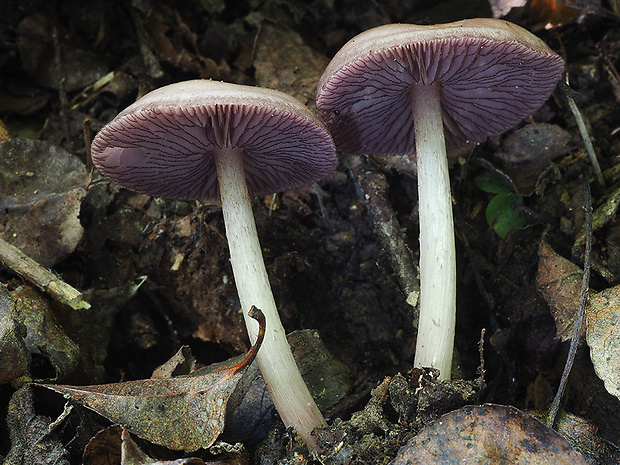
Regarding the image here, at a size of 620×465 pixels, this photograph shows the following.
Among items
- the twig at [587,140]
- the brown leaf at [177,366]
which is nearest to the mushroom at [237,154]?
the brown leaf at [177,366]

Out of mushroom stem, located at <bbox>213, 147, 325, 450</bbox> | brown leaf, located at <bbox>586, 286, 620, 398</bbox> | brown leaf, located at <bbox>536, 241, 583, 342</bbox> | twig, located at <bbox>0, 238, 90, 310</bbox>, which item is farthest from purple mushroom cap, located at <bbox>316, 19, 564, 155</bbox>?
twig, located at <bbox>0, 238, 90, 310</bbox>

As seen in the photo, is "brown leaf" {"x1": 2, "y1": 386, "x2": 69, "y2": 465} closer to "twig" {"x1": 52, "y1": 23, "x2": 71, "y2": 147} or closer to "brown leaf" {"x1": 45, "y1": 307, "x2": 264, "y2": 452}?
"brown leaf" {"x1": 45, "y1": 307, "x2": 264, "y2": 452}

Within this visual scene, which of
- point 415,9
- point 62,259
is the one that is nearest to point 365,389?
point 62,259

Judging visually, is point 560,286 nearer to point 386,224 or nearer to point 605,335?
point 605,335

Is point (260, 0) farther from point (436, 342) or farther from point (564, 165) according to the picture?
point (436, 342)

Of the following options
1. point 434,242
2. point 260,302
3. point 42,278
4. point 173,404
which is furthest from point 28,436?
point 434,242

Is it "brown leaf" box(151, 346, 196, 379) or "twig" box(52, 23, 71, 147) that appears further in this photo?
"twig" box(52, 23, 71, 147)

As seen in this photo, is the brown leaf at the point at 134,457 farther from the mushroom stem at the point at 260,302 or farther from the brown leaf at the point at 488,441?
the brown leaf at the point at 488,441
